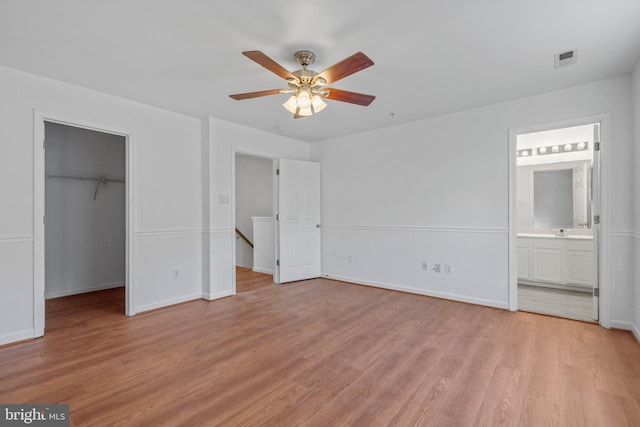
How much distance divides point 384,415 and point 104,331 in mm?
2784

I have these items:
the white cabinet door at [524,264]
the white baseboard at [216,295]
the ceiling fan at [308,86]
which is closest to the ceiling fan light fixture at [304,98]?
the ceiling fan at [308,86]

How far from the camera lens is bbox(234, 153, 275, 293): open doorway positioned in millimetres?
5758

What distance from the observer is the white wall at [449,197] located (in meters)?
2.90

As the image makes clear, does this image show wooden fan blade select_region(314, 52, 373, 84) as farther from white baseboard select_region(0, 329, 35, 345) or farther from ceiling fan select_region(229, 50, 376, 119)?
white baseboard select_region(0, 329, 35, 345)

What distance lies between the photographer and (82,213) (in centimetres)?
440

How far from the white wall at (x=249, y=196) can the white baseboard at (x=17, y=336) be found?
4020mm

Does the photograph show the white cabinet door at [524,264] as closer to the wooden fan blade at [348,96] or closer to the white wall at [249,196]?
the wooden fan blade at [348,96]

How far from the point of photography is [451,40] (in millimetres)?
2219

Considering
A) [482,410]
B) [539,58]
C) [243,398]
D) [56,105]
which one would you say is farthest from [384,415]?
[56,105]

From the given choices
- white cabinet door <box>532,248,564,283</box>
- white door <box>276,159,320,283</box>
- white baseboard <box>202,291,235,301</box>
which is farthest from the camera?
white door <box>276,159,320,283</box>

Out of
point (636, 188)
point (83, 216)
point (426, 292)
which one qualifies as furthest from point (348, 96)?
point (83, 216)

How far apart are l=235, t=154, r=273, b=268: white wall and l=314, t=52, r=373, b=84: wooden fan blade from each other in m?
4.59

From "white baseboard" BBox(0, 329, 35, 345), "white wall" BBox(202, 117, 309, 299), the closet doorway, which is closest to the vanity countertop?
"white wall" BBox(202, 117, 309, 299)

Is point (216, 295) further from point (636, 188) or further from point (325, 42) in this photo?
point (636, 188)
